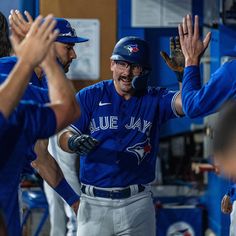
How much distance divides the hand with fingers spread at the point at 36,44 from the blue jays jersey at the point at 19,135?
26 centimetres

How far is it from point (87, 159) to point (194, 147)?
3292 millimetres

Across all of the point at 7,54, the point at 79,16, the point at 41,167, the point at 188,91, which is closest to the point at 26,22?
the point at 7,54

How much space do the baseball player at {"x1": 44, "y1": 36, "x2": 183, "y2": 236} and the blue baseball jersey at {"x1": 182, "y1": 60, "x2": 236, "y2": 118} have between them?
72cm

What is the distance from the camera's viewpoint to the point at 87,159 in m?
4.75

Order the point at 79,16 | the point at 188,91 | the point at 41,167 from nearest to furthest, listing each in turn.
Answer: the point at 188,91, the point at 41,167, the point at 79,16

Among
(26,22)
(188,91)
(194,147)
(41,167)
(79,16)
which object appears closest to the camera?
(26,22)

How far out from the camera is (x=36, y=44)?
2.76 m

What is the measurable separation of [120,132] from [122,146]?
0.09 metres

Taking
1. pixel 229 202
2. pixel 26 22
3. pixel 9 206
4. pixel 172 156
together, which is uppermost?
pixel 26 22

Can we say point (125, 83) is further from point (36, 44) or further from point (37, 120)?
point (36, 44)

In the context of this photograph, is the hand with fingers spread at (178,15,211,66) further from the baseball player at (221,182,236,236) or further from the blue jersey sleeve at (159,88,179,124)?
the baseball player at (221,182,236,236)

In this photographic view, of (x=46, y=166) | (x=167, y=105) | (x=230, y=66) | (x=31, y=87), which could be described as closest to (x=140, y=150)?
(x=167, y=105)

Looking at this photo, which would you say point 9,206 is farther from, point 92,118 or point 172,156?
point 172,156

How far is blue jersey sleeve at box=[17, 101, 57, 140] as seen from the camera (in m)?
2.93
